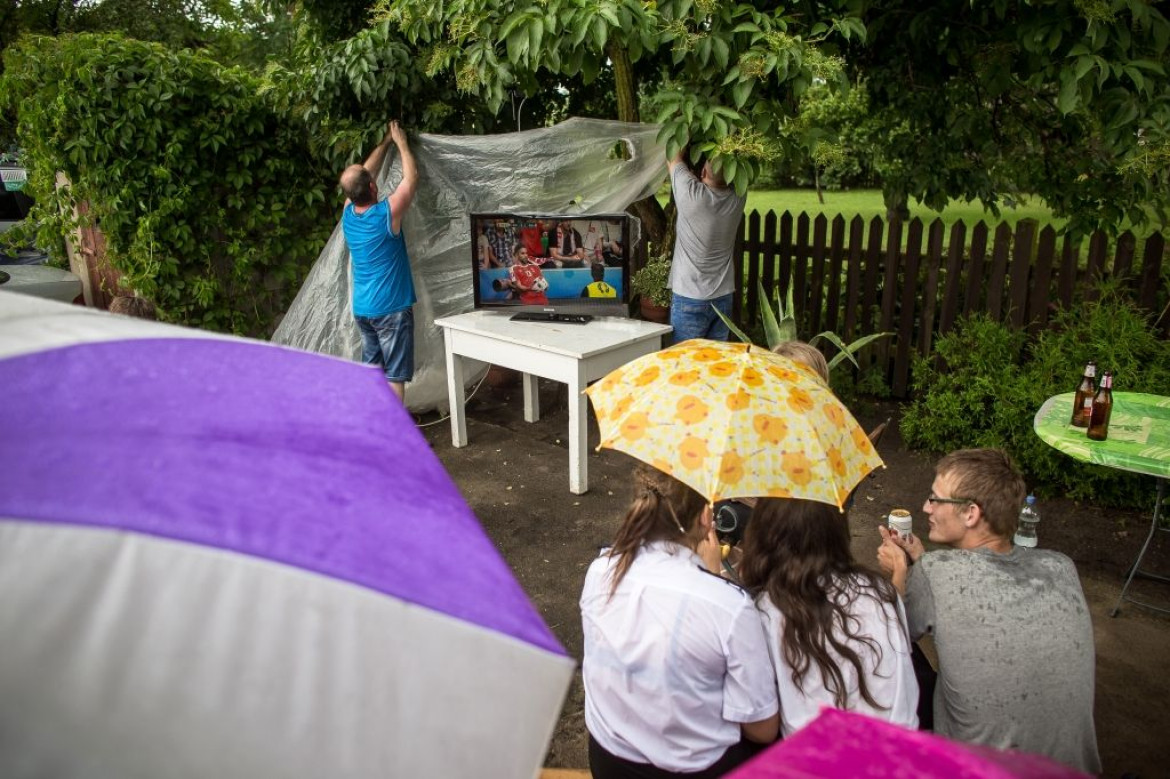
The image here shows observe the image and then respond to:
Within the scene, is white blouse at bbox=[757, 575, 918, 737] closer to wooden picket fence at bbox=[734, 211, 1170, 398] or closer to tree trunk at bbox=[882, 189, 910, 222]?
wooden picket fence at bbox=[734, 211, 1170, 398]

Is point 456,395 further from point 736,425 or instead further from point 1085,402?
→ point 1085,402

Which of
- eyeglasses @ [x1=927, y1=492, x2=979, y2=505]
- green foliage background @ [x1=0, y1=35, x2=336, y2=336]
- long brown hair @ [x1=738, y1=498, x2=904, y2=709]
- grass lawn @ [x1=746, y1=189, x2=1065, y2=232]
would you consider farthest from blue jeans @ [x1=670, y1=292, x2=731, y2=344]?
grass lawn @ [x1=746, y1=189, x2=1065, y2=232]

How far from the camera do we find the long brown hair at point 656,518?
223 cm

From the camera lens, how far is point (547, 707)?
1.11m

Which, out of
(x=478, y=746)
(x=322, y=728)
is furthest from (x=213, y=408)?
(x=478, y=746)

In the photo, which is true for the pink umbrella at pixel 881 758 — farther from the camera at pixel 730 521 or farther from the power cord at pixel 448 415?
the power cord at pixel 448 415

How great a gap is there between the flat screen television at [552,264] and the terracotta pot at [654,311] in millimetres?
668

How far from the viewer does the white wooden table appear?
5.10 meters

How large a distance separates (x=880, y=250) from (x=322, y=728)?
6357 millimetres

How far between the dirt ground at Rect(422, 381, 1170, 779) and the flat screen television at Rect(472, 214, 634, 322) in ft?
3.27

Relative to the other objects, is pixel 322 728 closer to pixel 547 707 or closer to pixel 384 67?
pixel 547 707

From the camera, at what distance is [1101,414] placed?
3578 mm

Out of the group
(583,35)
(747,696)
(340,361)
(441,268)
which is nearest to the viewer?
(340,361)

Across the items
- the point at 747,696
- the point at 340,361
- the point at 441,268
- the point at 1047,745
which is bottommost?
the point at 1047,745
